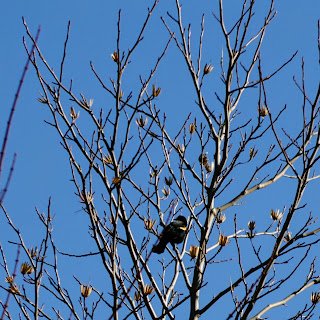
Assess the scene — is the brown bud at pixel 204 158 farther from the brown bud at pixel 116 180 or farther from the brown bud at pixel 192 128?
the brown bud at pixel 116 180

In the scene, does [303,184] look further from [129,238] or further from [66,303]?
[66,303]

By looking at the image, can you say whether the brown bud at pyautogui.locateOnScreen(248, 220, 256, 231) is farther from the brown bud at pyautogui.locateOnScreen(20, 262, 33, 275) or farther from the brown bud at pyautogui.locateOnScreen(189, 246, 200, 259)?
the brown bud at pyautogui.locateOnScreen(20, 262, 33, 275)

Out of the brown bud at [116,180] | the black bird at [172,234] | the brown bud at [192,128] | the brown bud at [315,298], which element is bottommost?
the brown bud at [315,298]

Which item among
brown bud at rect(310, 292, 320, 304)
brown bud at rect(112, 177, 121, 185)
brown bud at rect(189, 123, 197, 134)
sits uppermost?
brown bud at rect(189, 123, 197, 134)

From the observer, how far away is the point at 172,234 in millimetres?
5012

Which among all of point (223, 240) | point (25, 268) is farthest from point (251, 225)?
point (25, 268)

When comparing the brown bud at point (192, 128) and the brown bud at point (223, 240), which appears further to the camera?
the brown bud at point (192, 128)

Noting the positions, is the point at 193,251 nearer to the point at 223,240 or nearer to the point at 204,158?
the point at 223,240

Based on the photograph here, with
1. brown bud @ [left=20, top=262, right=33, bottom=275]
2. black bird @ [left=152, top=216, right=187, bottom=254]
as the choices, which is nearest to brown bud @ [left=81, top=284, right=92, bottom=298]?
brown bud @ [left=20, top=262, right=33, bottom=275]

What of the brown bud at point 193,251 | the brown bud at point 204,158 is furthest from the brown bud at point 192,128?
the brown bud at point 193,251

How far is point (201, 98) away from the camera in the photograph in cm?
406

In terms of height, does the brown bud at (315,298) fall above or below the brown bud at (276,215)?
below

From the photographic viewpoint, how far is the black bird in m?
4.89

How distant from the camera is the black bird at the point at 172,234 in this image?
16.0 feet
